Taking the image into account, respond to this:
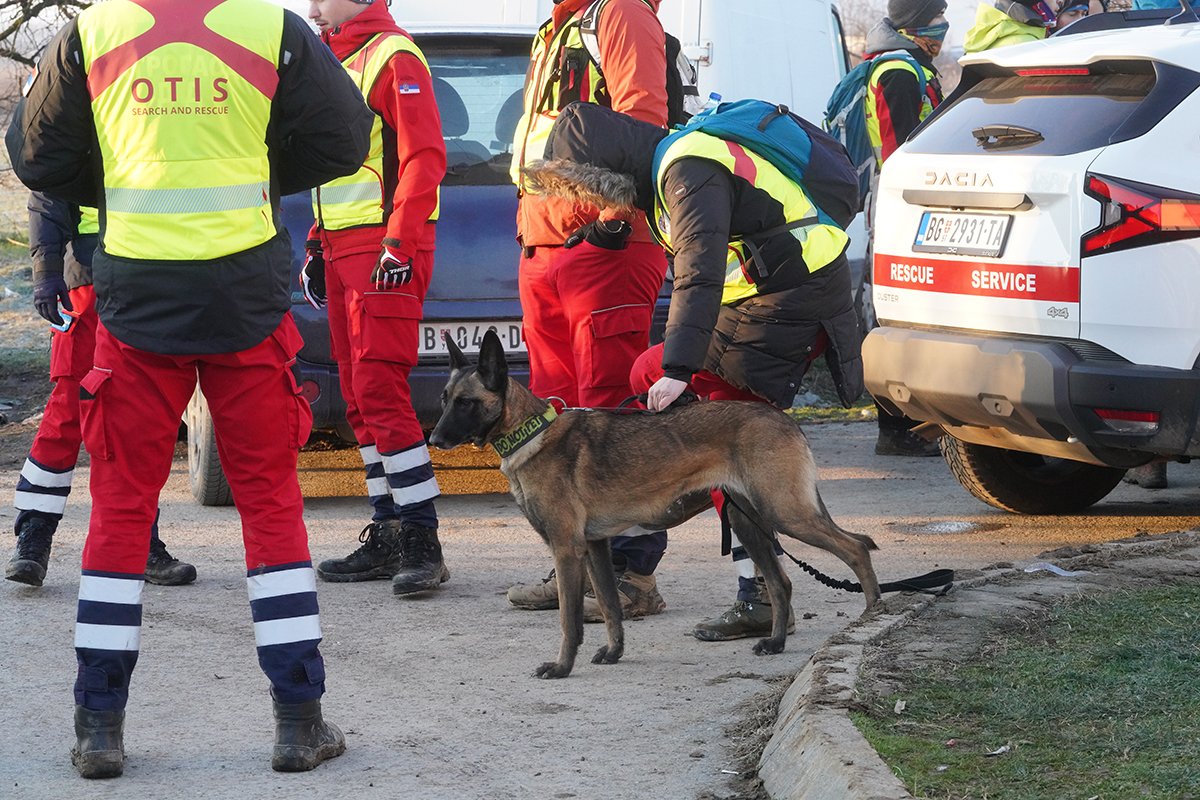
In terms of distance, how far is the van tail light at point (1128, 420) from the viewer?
5.50 metres

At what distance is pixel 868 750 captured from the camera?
11.8 ft

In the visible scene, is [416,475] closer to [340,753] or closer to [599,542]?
[599,542]

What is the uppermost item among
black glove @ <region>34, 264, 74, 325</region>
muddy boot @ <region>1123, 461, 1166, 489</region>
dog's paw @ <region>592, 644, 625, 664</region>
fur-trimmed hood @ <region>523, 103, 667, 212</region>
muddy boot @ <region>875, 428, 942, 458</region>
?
fur-trimmed hood @ <region>523, 103, 667, 212</region>

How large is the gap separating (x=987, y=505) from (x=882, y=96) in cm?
256

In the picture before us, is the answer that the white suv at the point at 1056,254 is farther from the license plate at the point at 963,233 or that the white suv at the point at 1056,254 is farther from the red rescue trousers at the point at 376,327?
the red rescue trousers at the point at 376,327

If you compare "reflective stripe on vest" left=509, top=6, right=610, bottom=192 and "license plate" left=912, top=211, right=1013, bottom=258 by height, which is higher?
"reflective stripe on vest" left=509, top=6, right=610, bottom=192

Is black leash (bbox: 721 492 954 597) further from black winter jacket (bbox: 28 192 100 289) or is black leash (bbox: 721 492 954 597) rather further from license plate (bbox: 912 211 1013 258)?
black winter jacket (bbox: 28 192 100 289)

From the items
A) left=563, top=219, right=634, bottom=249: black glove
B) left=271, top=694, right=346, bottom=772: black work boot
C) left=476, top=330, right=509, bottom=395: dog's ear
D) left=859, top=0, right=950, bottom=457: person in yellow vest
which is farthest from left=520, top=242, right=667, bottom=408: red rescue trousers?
left=859, top=0, right=950, bottom=457: person in yellow vest

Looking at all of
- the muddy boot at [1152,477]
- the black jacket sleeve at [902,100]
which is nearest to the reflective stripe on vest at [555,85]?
the black jacket sleeve at [902,100]

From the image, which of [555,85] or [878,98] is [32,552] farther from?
[878,98]

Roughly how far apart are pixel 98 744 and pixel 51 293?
2.57 meters

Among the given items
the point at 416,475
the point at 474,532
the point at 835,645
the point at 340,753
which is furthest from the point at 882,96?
the point at 340,753

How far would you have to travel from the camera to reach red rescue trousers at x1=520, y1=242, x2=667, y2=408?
18.1 ft

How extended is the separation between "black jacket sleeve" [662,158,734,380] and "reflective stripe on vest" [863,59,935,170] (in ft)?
14.1
